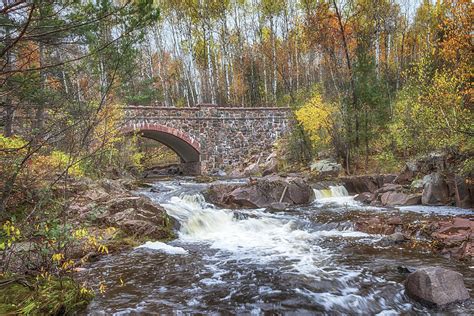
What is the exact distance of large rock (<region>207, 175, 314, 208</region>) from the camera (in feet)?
39.8

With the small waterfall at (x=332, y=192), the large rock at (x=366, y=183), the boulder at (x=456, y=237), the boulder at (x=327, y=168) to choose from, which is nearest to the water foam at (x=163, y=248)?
the boulder at (x=456, y=237)

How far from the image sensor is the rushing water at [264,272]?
434cm

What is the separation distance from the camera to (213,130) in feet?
72.1

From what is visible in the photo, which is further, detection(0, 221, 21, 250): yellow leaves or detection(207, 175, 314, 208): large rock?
detection(207, 175, 314, 208): large rock

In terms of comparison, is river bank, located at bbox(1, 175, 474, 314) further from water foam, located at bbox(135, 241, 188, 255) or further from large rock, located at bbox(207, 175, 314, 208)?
large rock, located at bbox(207, 175, 314, 208)

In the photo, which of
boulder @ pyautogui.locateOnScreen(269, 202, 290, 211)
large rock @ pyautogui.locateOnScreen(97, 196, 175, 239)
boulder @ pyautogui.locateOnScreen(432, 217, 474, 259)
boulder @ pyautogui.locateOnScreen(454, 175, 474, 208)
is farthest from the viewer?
boulder @ pyautogui.locateOnScreen(269, 202, 290, 211)

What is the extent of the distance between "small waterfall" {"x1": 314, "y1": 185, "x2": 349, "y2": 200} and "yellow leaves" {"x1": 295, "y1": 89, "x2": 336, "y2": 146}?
337cm

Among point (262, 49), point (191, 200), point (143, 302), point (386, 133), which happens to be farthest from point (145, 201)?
point (262, 49)

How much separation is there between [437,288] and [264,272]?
2.47 meters

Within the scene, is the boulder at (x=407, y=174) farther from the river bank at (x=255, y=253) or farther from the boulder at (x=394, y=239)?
the boulder at (x=394, y=239)

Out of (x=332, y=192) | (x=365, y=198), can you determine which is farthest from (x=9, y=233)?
(x=332, y=192)

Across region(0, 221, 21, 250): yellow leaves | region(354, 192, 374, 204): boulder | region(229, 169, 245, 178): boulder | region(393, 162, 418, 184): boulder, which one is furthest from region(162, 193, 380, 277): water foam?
region(229, 169, 245, 178): boulder

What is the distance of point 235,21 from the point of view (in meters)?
27.8

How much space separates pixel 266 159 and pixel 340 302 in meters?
17.4
